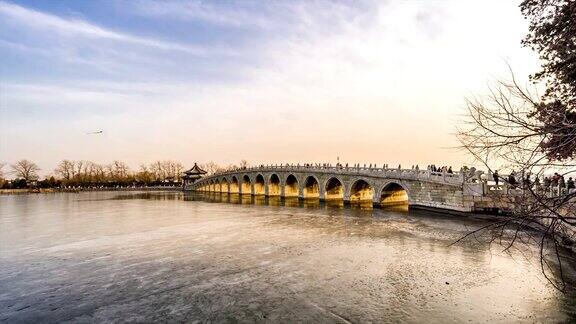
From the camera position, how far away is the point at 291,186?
48281 mm

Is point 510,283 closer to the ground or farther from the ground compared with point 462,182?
closer to the ground

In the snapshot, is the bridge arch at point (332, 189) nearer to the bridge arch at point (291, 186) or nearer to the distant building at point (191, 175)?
the bridge arch at point (291, 186)

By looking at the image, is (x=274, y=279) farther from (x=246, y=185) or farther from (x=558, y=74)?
(x=246, y=185)

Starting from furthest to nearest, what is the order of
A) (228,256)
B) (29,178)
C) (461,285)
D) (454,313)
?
(29,178) < (228,256) < (461,285) < (454,313)

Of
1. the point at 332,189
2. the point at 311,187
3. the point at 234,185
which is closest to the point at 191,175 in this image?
the point at 234,185

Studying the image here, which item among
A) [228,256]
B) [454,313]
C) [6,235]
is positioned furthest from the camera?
[6,235]

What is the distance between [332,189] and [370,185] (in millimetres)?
8513

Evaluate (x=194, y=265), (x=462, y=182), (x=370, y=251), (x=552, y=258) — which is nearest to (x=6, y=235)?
(x=194, y=265)

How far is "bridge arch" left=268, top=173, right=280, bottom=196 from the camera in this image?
52453 millimetres

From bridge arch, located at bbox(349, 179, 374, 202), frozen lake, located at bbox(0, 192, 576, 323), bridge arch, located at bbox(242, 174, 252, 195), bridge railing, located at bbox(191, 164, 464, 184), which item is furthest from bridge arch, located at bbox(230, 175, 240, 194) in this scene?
frozen lake, located at bbox(0, 192, 576, 323)

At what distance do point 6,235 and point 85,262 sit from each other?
981 centimetres

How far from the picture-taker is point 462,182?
2272cm

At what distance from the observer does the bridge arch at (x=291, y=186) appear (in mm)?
47719

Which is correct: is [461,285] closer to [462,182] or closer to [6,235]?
[462,182]
